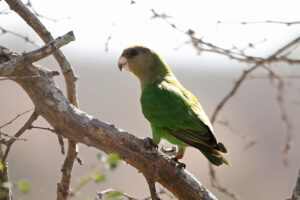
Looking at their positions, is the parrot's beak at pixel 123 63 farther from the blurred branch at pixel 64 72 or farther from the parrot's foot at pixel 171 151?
the blurred branch at pixel 64 72

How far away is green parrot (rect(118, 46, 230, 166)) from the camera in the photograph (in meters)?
4.40

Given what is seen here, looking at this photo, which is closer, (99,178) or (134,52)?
(99,178)

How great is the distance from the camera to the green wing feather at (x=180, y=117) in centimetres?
439

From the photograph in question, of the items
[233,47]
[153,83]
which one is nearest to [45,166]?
[153,83]

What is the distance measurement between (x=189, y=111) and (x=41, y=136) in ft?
41.2

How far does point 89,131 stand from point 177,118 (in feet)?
4.44

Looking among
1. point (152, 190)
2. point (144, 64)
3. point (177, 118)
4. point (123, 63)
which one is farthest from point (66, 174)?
point (123, 63)

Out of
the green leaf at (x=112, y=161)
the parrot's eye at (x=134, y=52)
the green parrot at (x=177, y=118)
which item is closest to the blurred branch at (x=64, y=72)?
the green parrot at (x=177, y=118)

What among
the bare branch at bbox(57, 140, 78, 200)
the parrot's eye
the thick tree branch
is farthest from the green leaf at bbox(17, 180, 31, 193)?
the parrot's eye

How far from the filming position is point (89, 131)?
354cm

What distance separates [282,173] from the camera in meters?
16.9

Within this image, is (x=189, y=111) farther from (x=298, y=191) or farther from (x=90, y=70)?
(x=90, y=70)

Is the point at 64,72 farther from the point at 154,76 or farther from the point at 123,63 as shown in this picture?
the point at 123,63

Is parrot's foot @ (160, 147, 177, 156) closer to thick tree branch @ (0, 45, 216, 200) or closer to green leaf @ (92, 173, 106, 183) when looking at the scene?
thick tree branch @ (0, 45, 216, 200)
